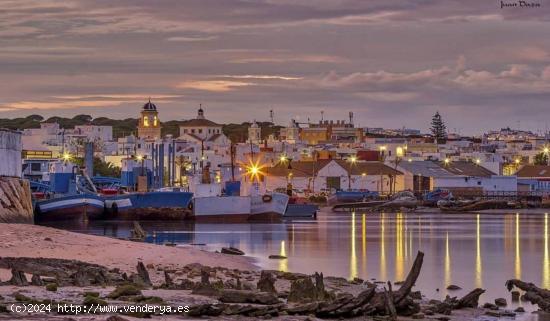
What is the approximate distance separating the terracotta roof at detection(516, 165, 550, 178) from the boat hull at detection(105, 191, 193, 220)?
3611 inches

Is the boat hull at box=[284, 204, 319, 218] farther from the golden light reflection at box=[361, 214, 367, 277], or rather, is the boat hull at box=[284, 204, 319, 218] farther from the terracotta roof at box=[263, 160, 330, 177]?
the terracotta roof at box=[263, 160, 330, 177]

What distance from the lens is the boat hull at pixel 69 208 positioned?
8156 cm

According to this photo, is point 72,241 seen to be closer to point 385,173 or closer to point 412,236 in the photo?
point 412,236

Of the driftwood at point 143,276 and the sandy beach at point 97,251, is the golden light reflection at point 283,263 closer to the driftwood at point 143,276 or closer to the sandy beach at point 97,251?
the sandy beach at point 97,251

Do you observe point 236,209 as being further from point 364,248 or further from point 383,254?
point 383,254

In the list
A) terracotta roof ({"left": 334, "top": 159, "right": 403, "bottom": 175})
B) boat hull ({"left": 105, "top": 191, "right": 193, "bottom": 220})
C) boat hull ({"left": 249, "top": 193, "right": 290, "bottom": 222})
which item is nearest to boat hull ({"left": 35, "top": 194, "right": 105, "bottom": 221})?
boat hull ({"left": 105, "top": 191, "right": 193, "bottom": 220})

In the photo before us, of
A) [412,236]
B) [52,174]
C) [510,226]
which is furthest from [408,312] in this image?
[52,174]

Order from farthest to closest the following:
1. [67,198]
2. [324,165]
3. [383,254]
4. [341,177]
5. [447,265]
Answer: [324,165]
[341,177]
[67,198]
[383,254]
[447,265]

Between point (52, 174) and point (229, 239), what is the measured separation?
39095mm

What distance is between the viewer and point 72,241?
38.9 m

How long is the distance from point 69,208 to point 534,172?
102465 mm

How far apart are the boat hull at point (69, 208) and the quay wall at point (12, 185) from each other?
29.3 m

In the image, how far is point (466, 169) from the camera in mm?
Result: 168750

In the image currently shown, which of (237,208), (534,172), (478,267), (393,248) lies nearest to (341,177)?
(534,172)
